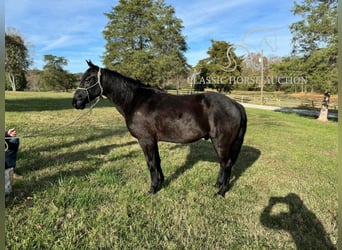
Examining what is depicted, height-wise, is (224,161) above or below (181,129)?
below

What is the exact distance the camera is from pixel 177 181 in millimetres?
4547

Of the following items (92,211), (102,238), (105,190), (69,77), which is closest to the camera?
(102,238)

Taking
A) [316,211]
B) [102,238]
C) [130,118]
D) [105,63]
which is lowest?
[316,211]

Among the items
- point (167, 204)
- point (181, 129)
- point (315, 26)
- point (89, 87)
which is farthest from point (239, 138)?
point (315, 26)

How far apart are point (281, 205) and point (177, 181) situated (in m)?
1.70

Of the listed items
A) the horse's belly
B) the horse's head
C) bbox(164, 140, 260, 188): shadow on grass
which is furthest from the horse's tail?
the horse's head

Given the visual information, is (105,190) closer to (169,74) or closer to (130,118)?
(130,118)

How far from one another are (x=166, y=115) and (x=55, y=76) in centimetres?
6655

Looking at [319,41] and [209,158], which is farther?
[319,41]

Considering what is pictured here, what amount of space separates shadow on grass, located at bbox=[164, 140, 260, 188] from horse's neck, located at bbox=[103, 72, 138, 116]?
4.95ft

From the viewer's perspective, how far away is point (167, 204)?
3.61 meters

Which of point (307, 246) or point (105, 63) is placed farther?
point (105, 63)

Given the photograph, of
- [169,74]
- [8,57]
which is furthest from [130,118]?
[8,57]

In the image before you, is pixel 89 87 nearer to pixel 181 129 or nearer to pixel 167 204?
pixel 181 129
